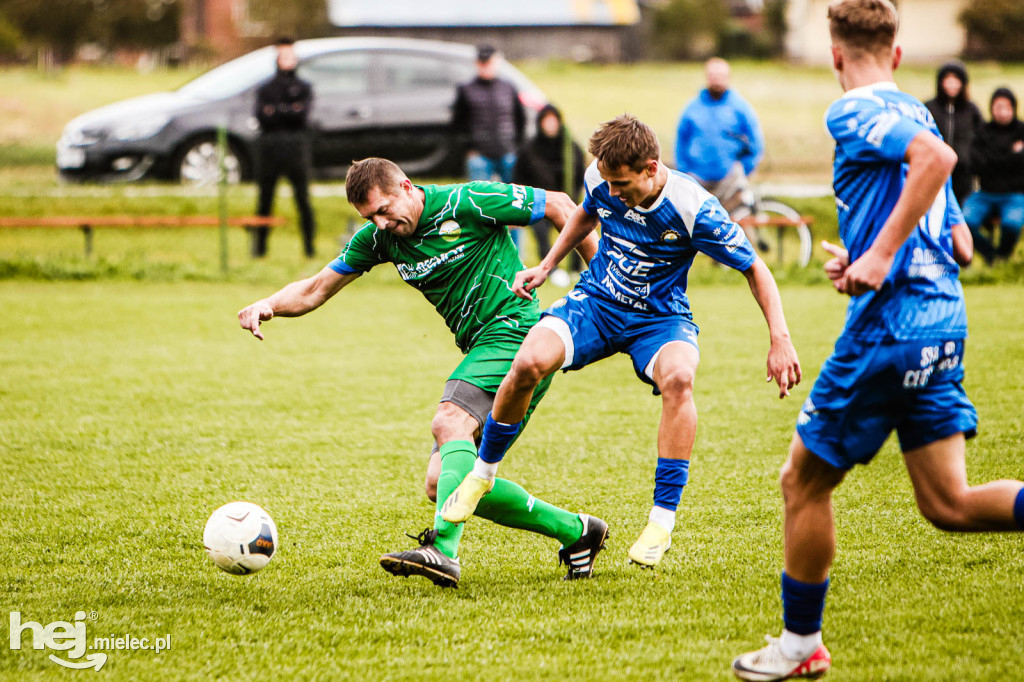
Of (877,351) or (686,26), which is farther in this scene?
(686,26)

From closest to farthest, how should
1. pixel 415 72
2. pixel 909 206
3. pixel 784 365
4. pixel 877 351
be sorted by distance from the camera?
1. pixel 909 206
2. pixel 877 351
3. pixel 784 365
4. pixel 415 72

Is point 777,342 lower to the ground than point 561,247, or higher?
lower

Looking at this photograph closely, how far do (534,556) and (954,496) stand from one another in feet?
5.92

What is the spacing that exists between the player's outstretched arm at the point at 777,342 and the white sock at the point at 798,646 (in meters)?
0.83

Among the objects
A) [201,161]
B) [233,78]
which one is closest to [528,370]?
[201,161]

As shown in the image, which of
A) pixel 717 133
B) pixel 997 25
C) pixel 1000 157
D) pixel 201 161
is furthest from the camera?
pixel 997 25

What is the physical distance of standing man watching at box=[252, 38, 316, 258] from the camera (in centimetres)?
1192

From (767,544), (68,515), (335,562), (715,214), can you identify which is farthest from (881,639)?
(68,515)

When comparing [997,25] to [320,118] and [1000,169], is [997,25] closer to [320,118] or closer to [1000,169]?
[1000,169]

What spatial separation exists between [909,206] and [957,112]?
375 inches

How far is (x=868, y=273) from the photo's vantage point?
111 inches

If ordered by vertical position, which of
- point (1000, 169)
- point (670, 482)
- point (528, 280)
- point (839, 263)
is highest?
Result: point (839, 263)

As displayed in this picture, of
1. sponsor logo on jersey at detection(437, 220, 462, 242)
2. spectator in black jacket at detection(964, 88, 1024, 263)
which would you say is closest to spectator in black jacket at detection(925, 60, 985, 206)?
spectator in black jacket at detection(964, 88, 1024, 263)

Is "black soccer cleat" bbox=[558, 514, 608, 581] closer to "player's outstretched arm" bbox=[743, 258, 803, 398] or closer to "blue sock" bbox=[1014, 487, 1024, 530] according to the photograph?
"player's outstretched arm" bbox=[743, 258, 803, 398]
